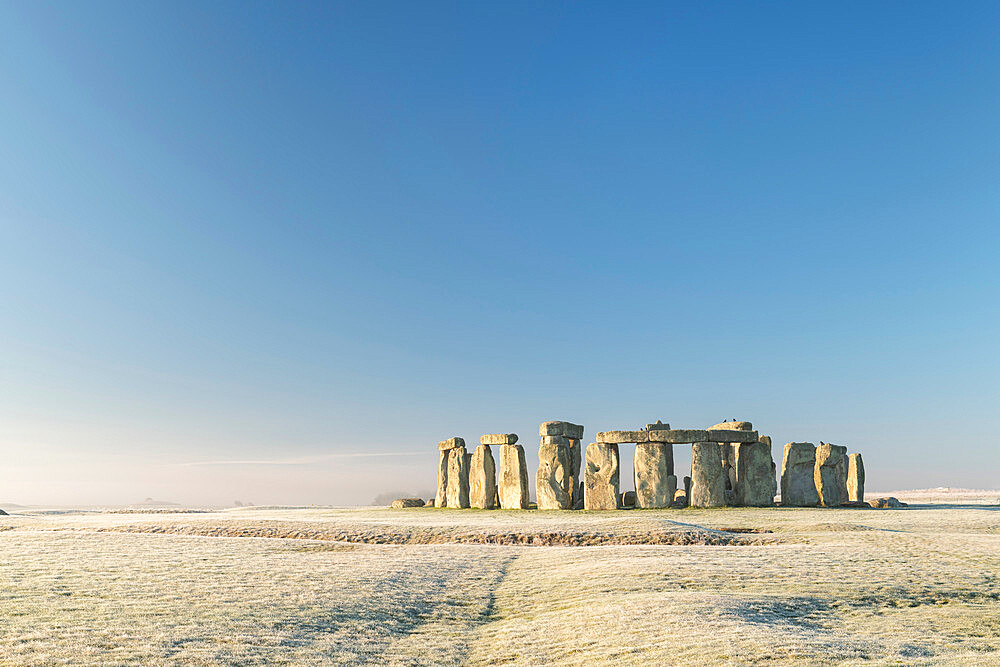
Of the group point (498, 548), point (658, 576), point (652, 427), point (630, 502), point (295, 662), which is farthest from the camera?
point (652, 427)

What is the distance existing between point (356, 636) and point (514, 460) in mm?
24640

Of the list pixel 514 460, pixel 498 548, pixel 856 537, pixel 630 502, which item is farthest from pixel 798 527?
pixel 514 460

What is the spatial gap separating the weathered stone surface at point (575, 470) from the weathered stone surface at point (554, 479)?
8.9 inches

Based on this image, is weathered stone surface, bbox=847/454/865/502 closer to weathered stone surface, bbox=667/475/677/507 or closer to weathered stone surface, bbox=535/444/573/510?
weathered stone surface, bbox=667/475/677/507

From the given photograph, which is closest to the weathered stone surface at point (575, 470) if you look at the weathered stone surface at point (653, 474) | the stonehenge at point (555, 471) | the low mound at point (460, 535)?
the stonehenge at point (555, 471)

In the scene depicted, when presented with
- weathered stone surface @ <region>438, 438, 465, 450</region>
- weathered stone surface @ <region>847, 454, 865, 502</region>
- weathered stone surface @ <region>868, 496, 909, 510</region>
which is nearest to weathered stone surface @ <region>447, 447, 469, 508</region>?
weathered stone surface @ <region>438, 438, 465, 450</region>

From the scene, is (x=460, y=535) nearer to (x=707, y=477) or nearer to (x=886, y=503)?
(x=707, y=477)

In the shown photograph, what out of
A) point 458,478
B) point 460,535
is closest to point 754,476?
point 458,478

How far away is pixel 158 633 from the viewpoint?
984 centimetres

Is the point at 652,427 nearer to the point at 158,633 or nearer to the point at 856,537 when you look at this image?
the point at 856,537

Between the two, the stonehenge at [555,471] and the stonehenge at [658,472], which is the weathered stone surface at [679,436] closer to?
the stonehenge at [658,472]

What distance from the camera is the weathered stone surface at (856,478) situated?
3684 cm

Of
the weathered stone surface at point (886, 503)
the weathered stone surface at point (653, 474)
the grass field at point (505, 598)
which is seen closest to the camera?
the grass field at point (505, 598)

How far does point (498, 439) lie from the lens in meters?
36.3
